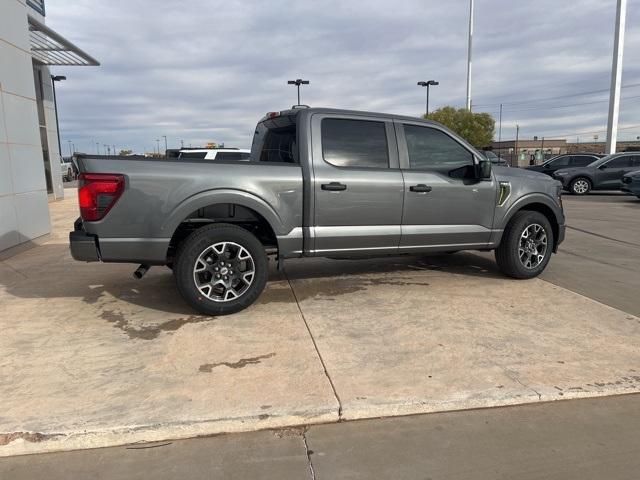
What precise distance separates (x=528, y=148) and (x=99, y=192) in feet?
274

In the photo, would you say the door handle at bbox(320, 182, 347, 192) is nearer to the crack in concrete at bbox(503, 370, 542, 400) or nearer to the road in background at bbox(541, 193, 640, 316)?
the crack in concrete at bbox(503, 370, 542, 400)

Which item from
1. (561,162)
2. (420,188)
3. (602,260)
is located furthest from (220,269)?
(561,162)

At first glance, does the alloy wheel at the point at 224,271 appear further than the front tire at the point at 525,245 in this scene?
No

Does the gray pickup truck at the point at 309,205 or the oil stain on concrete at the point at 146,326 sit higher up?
the gray pickup truck at the point at 309,205

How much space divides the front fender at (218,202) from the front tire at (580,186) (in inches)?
737

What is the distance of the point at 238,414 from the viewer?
3.12 metres

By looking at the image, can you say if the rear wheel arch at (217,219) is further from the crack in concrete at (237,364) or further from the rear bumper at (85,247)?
the crack in concrete at (237,364)

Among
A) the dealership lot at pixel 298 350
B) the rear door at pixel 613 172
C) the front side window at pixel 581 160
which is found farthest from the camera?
the front side window at pixel 581 160

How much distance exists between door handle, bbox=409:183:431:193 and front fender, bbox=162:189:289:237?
1527 mm

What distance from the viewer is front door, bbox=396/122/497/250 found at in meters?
5.58

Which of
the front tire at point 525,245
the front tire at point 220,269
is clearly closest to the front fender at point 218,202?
the front tire at point 220,269

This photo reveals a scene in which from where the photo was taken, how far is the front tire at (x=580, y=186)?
20125mm

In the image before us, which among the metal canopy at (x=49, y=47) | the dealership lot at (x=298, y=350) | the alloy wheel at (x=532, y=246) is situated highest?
the metal canopy at (x=49, y=47)

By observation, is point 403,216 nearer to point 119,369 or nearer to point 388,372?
point 388,372
